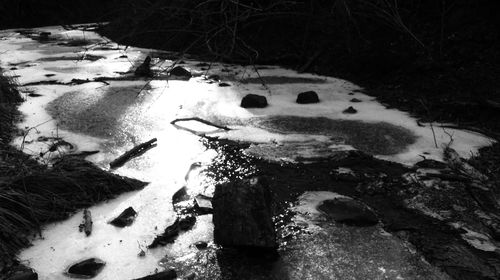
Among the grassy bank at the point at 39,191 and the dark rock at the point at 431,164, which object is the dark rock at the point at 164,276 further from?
the dark rock at the point at 431,164

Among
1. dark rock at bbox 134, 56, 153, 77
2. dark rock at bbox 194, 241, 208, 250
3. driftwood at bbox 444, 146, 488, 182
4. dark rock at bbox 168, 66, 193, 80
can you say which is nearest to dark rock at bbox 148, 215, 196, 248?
dark rock at bbox 194, 241, 208, 250

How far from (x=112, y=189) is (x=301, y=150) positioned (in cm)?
202

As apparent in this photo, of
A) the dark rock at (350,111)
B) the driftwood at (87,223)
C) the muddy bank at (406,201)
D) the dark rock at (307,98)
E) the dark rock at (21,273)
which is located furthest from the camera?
the dark rock at (307,98)

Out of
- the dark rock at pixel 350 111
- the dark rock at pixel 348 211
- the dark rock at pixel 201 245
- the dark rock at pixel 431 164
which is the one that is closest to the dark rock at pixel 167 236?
the dark rock at pixel 201 245

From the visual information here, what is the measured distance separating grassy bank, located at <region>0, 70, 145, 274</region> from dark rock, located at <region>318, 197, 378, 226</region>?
1.68 m

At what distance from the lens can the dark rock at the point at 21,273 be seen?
253cm

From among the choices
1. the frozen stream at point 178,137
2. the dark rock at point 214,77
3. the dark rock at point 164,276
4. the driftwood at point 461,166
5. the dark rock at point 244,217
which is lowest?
the dark rock at point 214,77

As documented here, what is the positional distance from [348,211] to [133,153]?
7.57ft

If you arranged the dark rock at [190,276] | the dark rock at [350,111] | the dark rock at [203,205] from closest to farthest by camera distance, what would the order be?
the dark rock at [190,276] < the dark rock at [203,205] < the dark rock at [350,111]

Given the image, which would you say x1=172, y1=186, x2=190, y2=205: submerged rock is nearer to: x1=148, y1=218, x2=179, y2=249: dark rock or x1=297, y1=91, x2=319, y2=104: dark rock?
x1=148, y1=218, x2=179, y2=249: dark rock

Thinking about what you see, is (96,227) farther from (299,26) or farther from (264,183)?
(299,26)

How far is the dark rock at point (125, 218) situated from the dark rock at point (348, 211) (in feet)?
4.94

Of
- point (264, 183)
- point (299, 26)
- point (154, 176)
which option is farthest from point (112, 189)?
point (299, 26)

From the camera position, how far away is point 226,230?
285cm
